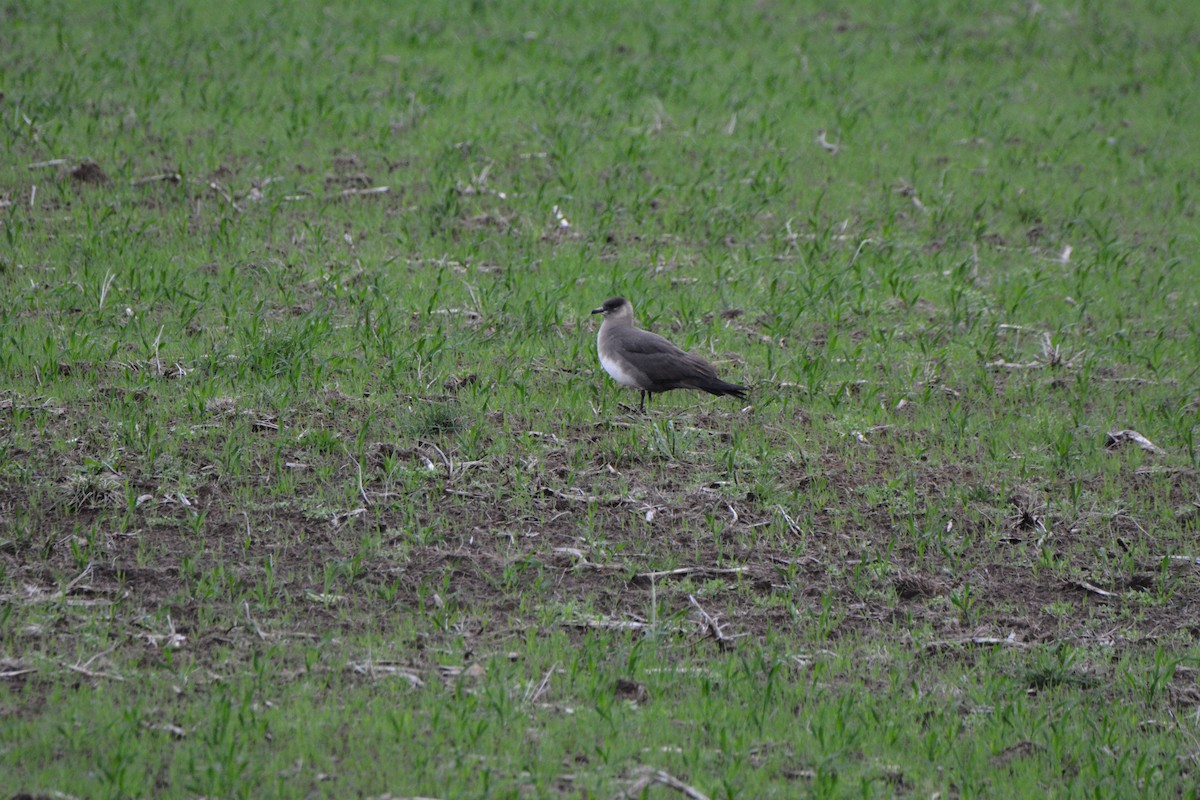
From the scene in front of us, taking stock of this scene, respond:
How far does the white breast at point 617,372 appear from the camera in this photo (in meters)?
8.24

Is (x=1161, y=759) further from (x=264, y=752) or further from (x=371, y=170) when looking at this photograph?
(x=371, y=170)

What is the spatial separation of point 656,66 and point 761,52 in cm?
181

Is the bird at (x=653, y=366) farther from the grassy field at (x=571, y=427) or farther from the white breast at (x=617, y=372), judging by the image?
the grassy field at (x=571, y=427)

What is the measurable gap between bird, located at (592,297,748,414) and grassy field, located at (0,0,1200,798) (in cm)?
28

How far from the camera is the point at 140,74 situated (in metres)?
13.3

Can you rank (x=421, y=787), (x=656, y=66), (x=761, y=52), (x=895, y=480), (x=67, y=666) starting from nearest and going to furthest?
(x=421, y=787) → (x=67, y=666) → (x=895, y=480) → (x=656, y=66) → (x=761, y=52)

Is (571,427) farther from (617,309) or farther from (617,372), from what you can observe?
(617,309)

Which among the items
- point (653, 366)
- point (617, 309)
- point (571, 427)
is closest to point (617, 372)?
point (653, 366)

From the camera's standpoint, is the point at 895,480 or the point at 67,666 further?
the point at 895,480

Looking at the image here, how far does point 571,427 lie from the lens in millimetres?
8164

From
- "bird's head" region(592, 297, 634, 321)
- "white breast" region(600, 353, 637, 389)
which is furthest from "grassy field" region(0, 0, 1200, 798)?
"bird's head" region(592, 297, 634, 321)

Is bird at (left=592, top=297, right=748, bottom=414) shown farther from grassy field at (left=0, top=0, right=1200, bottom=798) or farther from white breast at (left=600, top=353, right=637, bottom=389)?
grassy field at (left=0, top=0, right=1200, bottom=798)

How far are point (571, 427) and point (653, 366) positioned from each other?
0.64m

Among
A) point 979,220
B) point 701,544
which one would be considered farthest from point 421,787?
point 979,220
